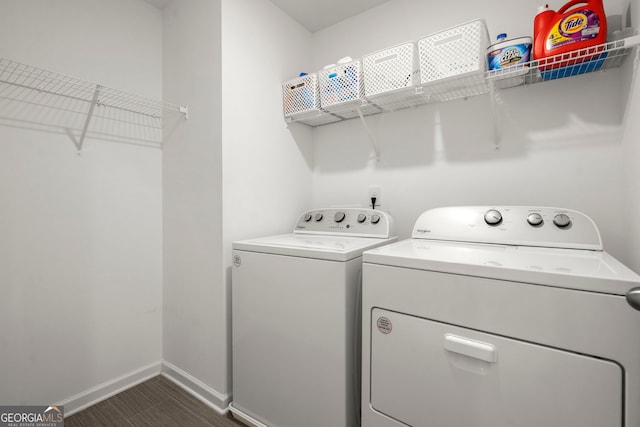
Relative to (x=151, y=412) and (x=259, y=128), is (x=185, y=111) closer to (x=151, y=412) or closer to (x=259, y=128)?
(x=259, y=128)

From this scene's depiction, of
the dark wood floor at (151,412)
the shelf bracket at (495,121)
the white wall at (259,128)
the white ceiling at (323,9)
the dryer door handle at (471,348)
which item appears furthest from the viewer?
the white ceiling at (323,9)

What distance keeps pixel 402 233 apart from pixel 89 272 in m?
1.87

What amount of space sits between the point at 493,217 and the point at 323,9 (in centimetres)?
171

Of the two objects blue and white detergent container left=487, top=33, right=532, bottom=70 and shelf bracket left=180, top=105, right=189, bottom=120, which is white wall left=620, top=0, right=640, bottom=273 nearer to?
blue and white detergent container left=487, top=33, right=532, bottom=70

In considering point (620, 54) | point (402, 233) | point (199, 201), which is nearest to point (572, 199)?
point (620, 54)

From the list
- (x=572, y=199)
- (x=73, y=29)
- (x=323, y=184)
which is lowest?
(x=572, y=199)

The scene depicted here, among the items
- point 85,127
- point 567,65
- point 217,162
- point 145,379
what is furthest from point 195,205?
point 567,65

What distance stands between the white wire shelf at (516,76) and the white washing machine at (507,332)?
606 millimetres

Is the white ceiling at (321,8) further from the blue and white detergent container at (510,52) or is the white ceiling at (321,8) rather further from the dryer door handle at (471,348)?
the dryer door handle at (471,348)

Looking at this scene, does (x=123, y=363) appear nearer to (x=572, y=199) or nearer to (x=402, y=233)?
(x=402, y=233)

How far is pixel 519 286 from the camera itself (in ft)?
2.70

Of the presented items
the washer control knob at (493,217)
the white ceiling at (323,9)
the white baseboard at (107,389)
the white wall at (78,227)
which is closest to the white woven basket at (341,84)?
the white ceiling at (323,9)

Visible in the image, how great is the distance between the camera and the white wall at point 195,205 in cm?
163

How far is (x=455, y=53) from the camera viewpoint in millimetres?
1337
